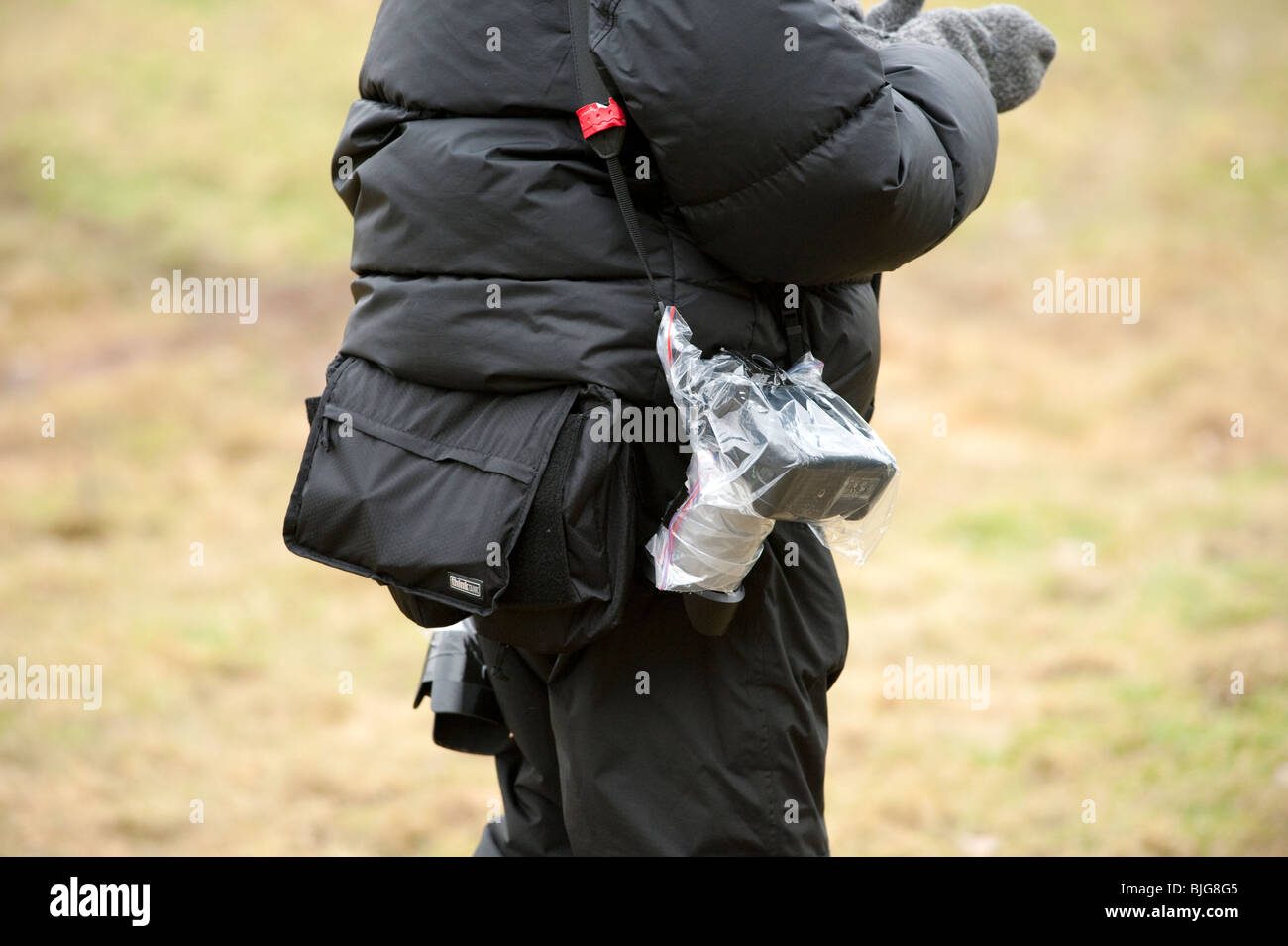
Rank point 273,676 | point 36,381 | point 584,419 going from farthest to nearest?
point 36,381 < point 273,676 < point 584,419

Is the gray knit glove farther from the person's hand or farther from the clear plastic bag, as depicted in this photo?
the clear plastic bag

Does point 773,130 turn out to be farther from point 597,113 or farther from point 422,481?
point 422,481

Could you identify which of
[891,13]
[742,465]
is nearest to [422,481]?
[742,465]

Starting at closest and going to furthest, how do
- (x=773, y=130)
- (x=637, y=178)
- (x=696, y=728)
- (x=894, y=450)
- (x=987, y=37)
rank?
(x=773, y=130) < (x=637, y=178) < (x=696, y=728) < (x=987, y=37) < (x=894, y=450)

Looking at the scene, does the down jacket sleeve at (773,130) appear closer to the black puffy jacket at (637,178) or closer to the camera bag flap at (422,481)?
the black puffy jacket at (637,178)

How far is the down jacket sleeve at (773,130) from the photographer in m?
1.31

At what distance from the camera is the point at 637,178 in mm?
1426

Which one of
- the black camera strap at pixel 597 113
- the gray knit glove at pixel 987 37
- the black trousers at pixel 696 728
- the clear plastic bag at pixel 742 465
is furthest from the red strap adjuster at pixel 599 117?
Result: the black trousers at pixel 696 728

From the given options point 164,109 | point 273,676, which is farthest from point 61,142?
point 273,676

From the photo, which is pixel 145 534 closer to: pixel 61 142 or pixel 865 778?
pixel 865 778

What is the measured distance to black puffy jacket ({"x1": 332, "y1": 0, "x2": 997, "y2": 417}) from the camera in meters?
1.32

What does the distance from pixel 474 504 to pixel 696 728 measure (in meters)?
0.40

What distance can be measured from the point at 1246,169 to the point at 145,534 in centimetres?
637

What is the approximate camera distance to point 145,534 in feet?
15.0
